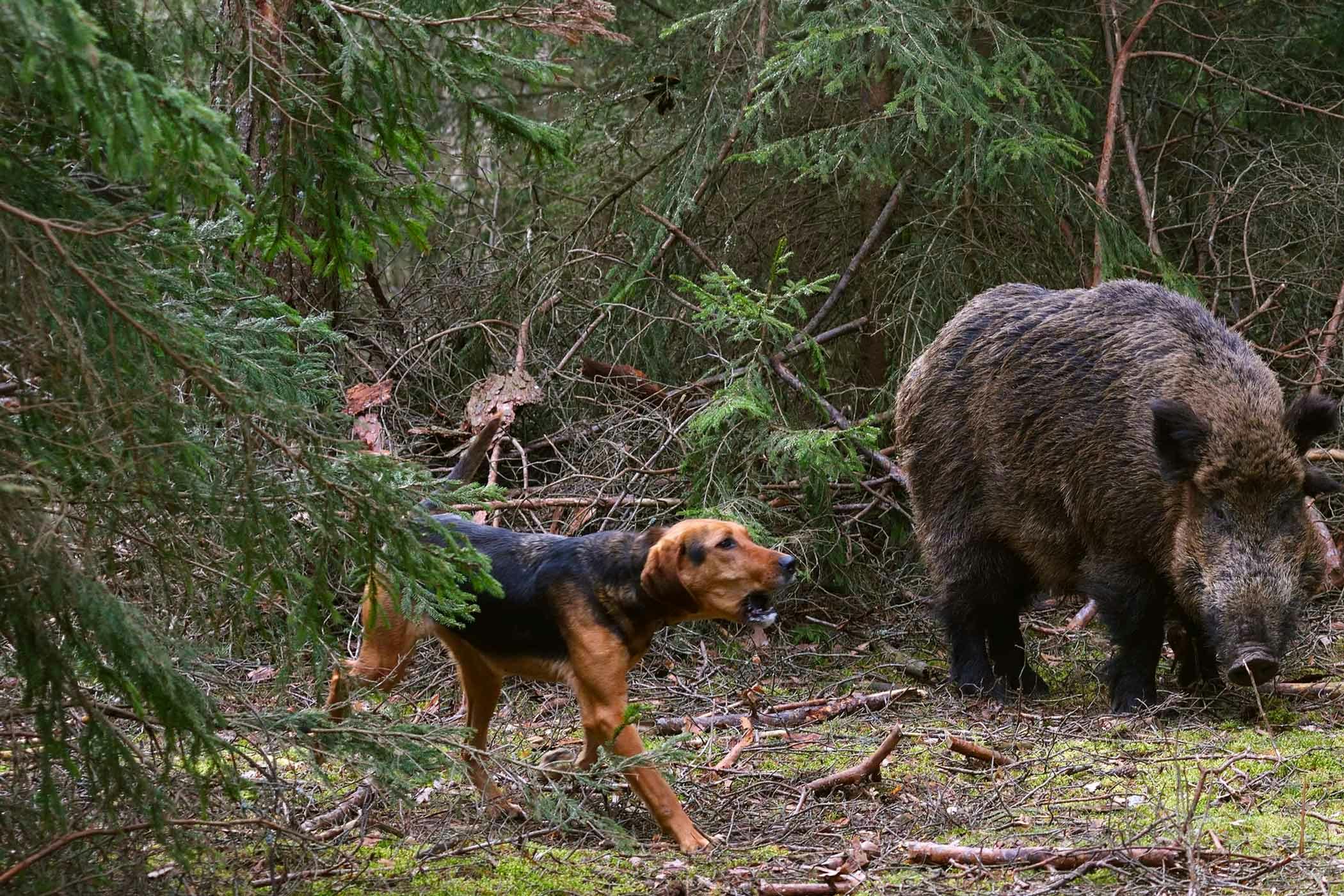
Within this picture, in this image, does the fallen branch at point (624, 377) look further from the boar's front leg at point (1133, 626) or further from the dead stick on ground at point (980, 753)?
the dead stick on ground at point (980, 753)

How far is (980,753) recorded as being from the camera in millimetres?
6434

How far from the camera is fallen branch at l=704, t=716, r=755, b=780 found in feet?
20.5

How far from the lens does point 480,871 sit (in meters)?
5.14

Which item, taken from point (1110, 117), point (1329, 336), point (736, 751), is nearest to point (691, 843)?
point (736, 751)

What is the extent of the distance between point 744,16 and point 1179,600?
5.32 meters

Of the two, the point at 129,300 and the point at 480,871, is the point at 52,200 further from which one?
the point at 480,871

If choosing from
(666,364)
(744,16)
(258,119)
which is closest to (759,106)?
(744,16)

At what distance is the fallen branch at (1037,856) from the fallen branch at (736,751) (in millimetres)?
1227

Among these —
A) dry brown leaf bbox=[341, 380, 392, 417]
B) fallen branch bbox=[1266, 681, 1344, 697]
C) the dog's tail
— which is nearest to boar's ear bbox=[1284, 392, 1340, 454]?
fallen branch bbox=[1266, 681, 1344, 697]

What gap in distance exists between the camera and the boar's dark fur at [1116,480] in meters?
6.97

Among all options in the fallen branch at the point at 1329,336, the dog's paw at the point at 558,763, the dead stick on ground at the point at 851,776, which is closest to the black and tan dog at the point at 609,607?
the dog's paw at the point at 558,763

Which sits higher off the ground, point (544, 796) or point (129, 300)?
point (129, 300)

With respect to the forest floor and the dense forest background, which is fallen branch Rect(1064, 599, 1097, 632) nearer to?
the forest floor

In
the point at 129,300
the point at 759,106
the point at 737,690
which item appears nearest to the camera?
the point at 129,300
